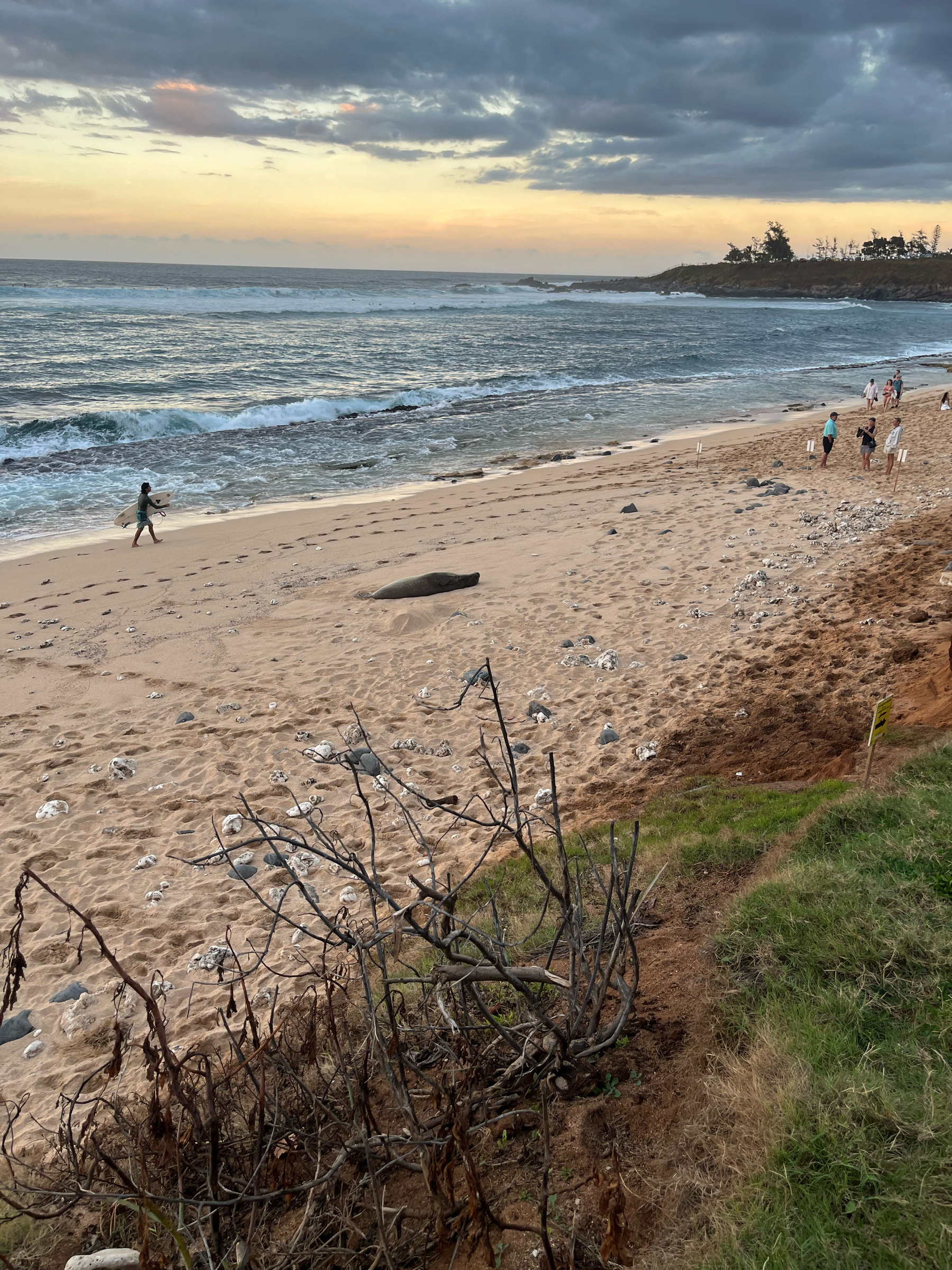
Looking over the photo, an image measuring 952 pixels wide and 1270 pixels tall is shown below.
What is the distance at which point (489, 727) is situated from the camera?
24.4 feet

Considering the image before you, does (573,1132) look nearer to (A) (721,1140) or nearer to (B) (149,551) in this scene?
(A) (721,1140)

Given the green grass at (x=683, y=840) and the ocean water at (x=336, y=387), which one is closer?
the green grass at (x=683, y=840)

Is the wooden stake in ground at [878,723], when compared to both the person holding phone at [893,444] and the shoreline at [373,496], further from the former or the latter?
the shoreline at [373,496]

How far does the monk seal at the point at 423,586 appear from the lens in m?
10.6

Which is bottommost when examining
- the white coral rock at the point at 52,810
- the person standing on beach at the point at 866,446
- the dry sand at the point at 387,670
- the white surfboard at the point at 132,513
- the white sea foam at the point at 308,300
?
the white coral rock at the point at 52,810

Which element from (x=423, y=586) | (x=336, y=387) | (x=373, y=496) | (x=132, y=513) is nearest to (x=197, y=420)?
(x=336, y=387)

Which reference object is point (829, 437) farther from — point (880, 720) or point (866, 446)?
point (880, 720)

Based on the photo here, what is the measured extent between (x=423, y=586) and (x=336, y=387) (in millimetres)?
26131

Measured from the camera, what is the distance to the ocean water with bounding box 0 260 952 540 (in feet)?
66.5

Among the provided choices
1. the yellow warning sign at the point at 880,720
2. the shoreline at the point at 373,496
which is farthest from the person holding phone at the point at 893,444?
the yellow warning sign at the point at 880,720

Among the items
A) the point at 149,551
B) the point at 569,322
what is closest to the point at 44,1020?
the point at 149,551

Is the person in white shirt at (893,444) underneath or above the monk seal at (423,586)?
above

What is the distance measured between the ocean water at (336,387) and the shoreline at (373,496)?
0.52 meters

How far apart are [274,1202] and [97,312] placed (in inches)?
2684
